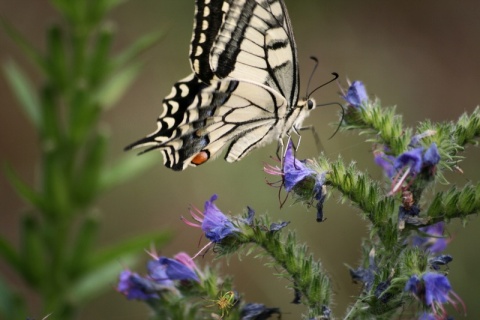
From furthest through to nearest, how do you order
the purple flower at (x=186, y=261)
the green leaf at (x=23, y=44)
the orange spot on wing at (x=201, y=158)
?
1. the green leaf at (x=23, y=44)
2. the orange spot on wing at (x=201, y=158)
3. the purple flower at (x=186, y=261)

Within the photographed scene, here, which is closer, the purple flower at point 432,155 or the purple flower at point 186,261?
the purple flower at point 432,155

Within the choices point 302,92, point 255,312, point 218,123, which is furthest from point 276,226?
point 302,92

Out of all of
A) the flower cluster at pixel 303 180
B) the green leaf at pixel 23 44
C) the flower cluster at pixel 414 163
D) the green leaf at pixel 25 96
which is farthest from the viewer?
the green leaf at pixel 25 96

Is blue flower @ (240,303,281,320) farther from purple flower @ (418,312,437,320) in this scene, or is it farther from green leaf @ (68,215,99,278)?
green leaf @ (68,215,99,278)

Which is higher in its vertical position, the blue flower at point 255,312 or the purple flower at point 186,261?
the purple flower at point 186,261

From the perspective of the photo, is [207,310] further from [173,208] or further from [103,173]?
[173,208]

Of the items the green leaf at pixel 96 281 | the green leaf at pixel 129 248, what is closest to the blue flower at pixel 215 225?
the green leaf at pixel 129 248

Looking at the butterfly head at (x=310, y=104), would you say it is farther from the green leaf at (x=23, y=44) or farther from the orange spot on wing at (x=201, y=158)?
the green leaf at (x=23, y=44)

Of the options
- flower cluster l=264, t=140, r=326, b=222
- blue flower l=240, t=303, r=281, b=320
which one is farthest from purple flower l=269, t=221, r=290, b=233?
blue flower l=240, t=303, r=281, b=320
